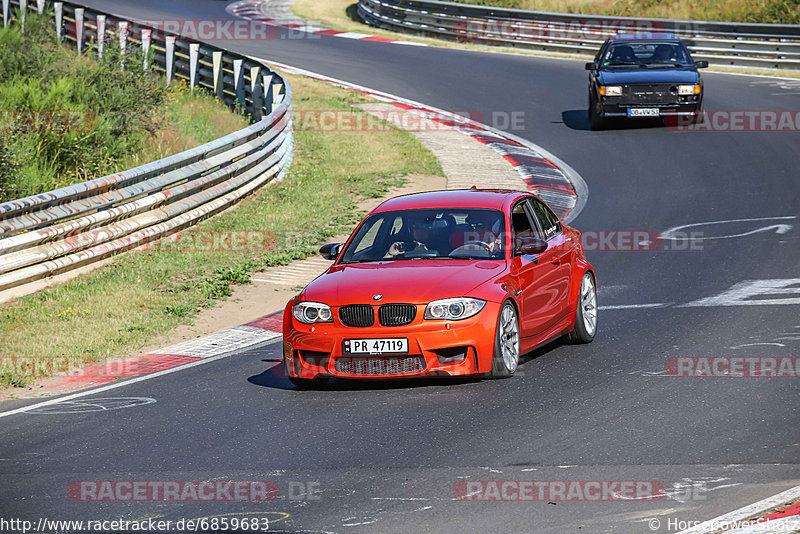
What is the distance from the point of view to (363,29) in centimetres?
4378

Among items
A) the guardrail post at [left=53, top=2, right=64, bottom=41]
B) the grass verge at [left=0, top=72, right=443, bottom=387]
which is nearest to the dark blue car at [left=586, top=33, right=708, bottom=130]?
the grass verge at [left=0, top=72, right=443, bottom=387]

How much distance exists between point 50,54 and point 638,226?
15.6 metres

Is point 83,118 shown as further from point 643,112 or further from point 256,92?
point 643,112

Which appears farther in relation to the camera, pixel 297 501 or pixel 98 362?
pixel 98 362

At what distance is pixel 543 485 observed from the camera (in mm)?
6750

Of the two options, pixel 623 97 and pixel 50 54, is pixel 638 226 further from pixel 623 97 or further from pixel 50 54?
pixel 50 54

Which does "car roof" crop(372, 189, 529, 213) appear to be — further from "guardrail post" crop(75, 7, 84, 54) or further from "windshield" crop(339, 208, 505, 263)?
"guardrail post" crop(75, 7, 84, 54)

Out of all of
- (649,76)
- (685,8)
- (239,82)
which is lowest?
(239,82)

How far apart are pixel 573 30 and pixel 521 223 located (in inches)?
1094

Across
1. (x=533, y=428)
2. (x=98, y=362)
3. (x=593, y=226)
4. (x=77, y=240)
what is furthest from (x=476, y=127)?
(x=533, y=428)

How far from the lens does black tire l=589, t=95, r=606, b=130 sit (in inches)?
998

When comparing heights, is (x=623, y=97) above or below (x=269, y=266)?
above

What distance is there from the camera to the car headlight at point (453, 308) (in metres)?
9.21

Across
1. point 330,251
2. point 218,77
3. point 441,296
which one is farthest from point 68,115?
point 441,296
